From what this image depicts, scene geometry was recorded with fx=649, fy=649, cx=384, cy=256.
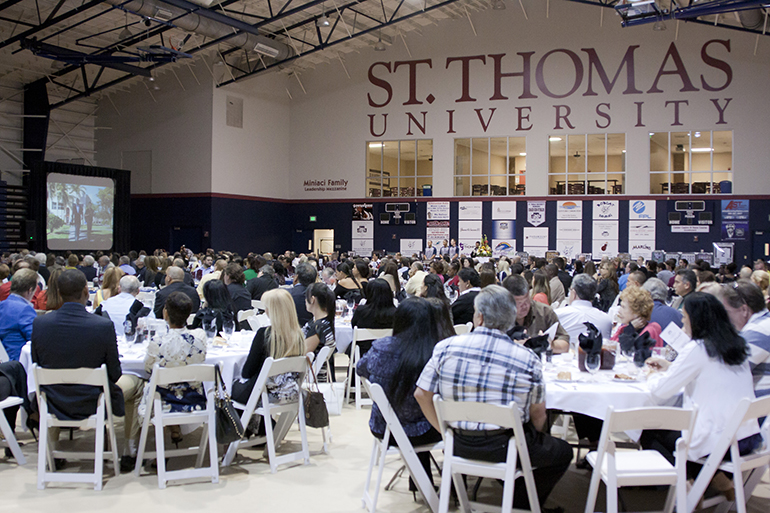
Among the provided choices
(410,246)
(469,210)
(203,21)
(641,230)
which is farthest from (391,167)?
(203,21)

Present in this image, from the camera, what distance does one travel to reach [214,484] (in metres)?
4.20

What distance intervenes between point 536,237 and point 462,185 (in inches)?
132


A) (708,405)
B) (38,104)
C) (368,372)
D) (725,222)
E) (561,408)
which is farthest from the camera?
(38,104)

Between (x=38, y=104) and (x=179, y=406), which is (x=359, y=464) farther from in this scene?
(x=38, y=104)

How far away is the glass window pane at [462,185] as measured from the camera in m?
23.1

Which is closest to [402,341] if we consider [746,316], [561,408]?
[561,408]

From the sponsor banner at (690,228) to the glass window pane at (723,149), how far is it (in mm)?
2187

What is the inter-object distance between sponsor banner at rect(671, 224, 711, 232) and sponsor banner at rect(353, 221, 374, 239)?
1009 cm

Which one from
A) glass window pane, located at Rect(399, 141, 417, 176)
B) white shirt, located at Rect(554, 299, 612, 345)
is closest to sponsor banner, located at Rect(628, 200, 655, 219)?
glass window pane, located at Rect(399, 141, 417, 176)

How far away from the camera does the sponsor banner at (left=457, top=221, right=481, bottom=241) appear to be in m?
22.4

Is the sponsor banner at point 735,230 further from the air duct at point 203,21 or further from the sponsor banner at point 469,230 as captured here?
the air duct at point 203,21

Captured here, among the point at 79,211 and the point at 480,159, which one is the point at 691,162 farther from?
the point at 79,211

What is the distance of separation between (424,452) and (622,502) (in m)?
1.15

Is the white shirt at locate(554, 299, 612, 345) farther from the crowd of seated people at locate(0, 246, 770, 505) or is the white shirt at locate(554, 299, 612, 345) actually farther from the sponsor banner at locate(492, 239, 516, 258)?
the sponsor banner at locate(492, 239, 516, 258)
